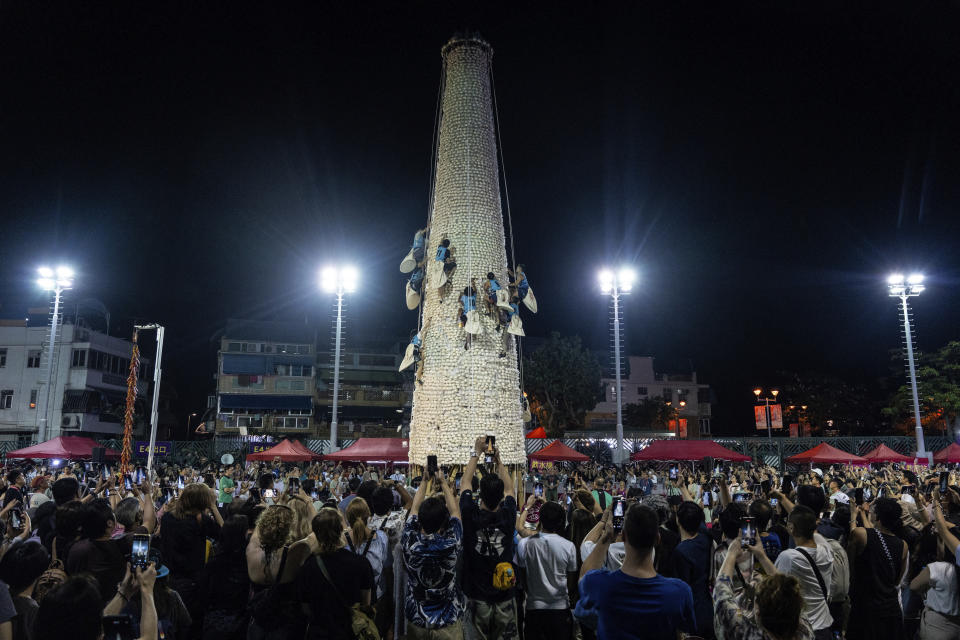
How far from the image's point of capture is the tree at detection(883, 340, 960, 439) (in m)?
39.6

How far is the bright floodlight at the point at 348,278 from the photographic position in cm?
2705

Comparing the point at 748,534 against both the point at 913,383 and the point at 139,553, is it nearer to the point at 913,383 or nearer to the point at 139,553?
the point at 139,553

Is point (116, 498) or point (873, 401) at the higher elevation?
point (873, 401)

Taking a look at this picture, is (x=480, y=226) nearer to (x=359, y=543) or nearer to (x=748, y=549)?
(x=359, y=543)

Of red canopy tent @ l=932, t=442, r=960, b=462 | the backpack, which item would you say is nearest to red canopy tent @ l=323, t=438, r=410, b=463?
the backpack

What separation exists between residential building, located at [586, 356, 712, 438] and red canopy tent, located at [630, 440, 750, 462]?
35.7 m

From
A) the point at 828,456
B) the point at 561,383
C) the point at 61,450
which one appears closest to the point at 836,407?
the point at 561,383

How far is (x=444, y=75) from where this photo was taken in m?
17.6

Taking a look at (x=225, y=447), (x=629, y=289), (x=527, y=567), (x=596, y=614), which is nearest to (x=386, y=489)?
(x=527, y=567)

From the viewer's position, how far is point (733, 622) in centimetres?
339

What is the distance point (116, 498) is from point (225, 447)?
3095 cm

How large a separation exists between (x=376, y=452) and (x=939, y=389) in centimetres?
3650

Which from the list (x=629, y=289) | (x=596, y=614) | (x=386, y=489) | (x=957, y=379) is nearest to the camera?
(x=596, y=614)

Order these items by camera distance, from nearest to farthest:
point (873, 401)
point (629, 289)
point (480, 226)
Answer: point (480, 226)
point (629, 289)
point (873, 401)
